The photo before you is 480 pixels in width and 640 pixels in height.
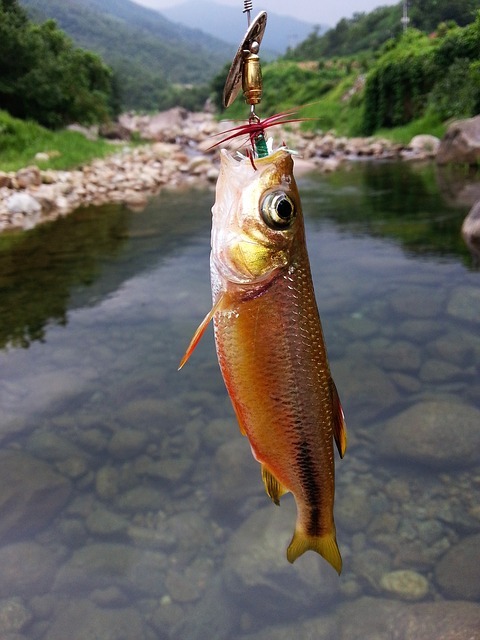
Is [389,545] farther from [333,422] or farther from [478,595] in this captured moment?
[333,422]

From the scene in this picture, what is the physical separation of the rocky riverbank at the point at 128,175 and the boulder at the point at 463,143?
173 inches

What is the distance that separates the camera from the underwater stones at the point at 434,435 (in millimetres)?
5211

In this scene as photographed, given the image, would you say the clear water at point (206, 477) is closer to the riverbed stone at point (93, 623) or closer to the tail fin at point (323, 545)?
the riverbed stone at point (93, 623)

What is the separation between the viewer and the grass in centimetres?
2433

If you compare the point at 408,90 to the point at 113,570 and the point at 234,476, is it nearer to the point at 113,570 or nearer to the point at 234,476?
the point at 234,476

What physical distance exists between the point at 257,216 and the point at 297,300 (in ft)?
1.08

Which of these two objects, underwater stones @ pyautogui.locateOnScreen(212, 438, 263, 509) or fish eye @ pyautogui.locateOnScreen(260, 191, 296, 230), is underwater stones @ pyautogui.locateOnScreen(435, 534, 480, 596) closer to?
underwater stones @ pyautogui.locateOnScreen(212, 438, 263, 509)

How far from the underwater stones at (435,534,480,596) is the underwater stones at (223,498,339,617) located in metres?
0.81

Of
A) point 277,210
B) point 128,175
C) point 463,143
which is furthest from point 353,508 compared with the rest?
point 128,175

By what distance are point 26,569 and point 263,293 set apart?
148 inches

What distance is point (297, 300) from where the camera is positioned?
1.90m

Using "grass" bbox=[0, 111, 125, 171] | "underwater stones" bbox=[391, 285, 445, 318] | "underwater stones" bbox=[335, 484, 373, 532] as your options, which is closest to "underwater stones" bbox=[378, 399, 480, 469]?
"underwater stones" bbox=[335, 484, 373, 532]

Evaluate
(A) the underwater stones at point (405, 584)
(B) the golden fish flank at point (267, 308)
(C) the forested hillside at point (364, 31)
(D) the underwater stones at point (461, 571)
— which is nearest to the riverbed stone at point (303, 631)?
(A) the underwater stones at point (405, 584)

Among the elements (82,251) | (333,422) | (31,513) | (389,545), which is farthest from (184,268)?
(333,422)
